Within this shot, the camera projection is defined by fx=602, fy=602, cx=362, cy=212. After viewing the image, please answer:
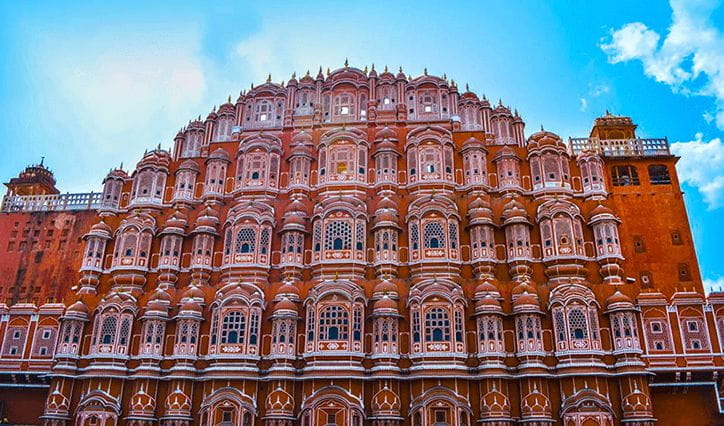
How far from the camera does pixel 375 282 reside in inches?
1262

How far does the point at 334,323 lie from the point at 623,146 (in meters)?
21.3

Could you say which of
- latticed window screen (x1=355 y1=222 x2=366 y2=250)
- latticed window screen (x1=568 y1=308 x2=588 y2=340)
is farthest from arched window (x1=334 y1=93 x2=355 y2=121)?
latticed window screen (x1=568 y1=308 x2=588 y2=340)

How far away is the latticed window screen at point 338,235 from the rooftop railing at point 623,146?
15.1m

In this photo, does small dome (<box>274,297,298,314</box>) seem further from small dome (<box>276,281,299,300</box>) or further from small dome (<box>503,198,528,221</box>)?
small dome (<box>503,198,528,221</box>)

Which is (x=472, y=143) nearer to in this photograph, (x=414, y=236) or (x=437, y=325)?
(x=414, y=236)

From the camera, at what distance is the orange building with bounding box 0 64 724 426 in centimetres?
2923

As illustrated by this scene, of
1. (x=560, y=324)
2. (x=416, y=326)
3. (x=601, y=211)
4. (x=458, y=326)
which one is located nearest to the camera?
(x=560, y=324)

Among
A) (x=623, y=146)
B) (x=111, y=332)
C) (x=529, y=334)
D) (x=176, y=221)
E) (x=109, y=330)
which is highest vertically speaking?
(x=623, y=146)

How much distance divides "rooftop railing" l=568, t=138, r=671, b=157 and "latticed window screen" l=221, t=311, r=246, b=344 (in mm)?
22227

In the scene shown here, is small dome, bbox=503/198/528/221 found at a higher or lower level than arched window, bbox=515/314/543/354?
higher

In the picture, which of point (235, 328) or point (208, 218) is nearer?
point (235, 328)

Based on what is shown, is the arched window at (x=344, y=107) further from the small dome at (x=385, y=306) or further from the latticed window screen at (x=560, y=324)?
the latticed window screen at (x=560, y=324)

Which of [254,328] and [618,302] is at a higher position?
[618,302]

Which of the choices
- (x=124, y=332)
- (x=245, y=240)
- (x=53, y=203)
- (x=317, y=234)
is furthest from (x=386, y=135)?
(x=53, y=203)
